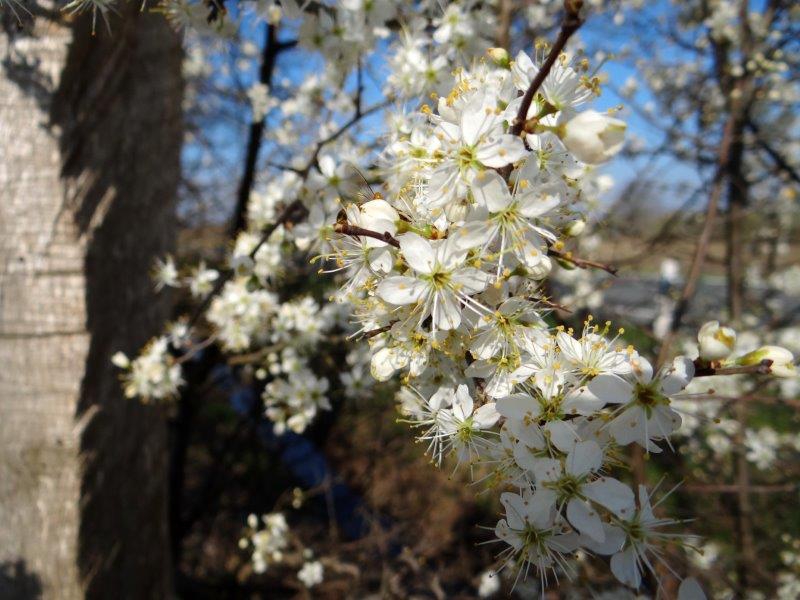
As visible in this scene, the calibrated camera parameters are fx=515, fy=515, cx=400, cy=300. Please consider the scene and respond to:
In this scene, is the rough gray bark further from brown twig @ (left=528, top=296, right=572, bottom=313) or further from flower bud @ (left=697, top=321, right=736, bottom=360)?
flower bud @ (left=697, top=321, right=736, bottom=360)

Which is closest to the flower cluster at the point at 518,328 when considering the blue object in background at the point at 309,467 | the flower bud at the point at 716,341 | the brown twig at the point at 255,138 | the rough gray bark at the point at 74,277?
the flower bud at the point at 716,341

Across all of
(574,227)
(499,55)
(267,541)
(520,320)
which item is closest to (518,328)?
(520,320)

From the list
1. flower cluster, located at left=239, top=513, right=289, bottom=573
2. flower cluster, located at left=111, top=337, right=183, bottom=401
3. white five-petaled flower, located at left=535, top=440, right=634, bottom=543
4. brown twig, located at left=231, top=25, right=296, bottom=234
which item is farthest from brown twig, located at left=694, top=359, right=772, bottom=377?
brown twig, located at left=231, top=25, right=296, bottom=234

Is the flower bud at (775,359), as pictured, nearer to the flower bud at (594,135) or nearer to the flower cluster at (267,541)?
the flower bud at (594,135)

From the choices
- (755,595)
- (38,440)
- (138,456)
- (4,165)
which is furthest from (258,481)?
(755,595)

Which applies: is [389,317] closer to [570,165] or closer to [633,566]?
[570,165]

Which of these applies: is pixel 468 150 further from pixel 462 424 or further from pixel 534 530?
pixel 534 530
